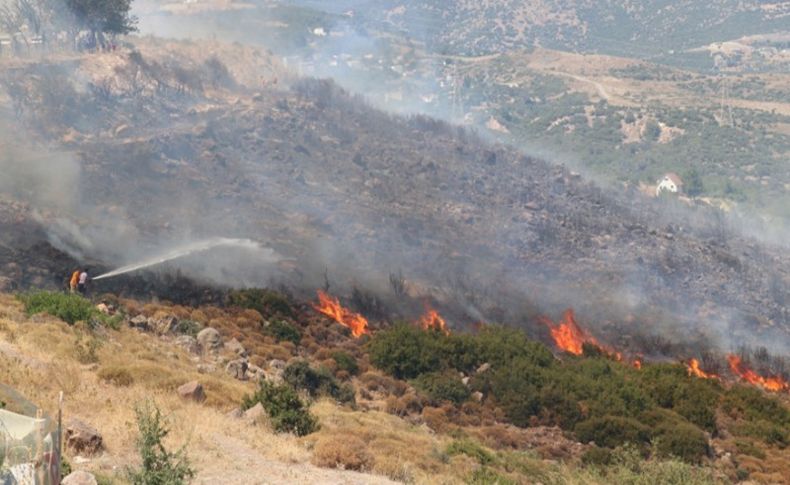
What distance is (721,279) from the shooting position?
60.8m

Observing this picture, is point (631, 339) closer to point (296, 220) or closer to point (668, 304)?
point (668, 304)

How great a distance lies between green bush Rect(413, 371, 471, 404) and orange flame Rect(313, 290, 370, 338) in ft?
25.0

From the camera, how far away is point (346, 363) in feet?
117

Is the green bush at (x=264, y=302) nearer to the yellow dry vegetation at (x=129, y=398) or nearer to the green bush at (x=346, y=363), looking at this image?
Answer: the green bush at (x=346, y=363)

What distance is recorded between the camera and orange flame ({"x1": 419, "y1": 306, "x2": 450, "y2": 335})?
44531 millimetres

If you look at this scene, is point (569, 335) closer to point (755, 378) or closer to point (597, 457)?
point (755, 378)

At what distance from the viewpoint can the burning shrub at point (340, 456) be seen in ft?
65.8

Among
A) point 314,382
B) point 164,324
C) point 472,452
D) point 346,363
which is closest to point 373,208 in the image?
point 346,363

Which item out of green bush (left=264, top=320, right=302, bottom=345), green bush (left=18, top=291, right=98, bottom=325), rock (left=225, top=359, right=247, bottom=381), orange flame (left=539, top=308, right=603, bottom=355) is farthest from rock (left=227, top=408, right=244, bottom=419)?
orange flame (left=539, top=308, right=603, bottom=355)

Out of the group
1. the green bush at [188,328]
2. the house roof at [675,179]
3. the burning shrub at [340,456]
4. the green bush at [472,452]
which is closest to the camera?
the burning shrub at [340,456]

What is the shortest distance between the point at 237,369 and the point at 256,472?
12.0 meters

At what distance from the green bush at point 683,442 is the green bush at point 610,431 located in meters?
0.62

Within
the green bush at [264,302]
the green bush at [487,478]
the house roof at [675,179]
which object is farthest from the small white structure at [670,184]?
the green bush at [487,478]

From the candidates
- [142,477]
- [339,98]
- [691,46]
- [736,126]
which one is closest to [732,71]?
[691,46]
